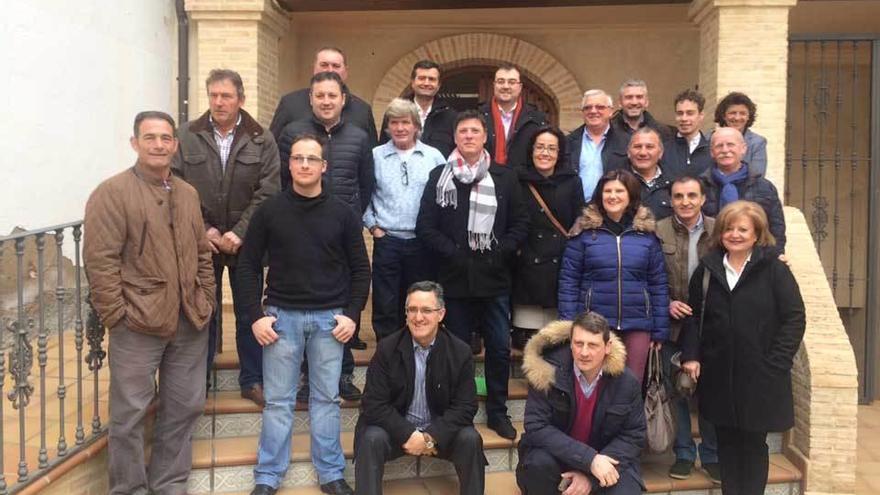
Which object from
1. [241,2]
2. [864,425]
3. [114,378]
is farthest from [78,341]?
[864,425]

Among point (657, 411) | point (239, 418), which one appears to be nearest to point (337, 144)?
point (239, 418)

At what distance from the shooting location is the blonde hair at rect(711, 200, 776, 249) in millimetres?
3738

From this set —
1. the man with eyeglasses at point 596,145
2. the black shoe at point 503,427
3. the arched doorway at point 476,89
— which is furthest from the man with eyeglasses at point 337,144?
the arched doorway at point 476,89

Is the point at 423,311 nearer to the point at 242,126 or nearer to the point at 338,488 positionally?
the point at 338,488

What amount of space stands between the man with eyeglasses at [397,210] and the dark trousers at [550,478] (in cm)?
124

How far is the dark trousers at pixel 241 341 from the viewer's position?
4293mm

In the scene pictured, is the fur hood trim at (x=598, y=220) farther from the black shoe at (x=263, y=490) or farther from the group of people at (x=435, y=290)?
the black shoe at (x=263, y=490)

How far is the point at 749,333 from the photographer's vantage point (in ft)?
12.3

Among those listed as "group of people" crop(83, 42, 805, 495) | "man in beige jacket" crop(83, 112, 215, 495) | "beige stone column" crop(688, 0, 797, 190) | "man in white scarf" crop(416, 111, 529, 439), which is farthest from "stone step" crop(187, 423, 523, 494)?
"beige stone column" crop(688, 0, 797, 190)

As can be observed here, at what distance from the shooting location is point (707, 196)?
14.0ft

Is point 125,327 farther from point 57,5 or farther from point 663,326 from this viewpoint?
point 57,5

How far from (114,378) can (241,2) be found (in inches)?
168

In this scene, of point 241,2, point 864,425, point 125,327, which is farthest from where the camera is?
point 241,2

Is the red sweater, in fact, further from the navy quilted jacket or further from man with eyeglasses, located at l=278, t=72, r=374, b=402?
man with eyeglasses, located at l=278, t=72, r=374, b=402
